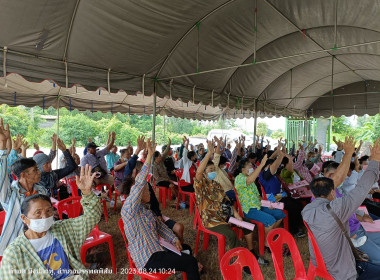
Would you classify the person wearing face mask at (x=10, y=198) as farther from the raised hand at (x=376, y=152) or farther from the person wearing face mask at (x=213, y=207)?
the raised hand at (x=376, y=152)

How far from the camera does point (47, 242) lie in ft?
5.48

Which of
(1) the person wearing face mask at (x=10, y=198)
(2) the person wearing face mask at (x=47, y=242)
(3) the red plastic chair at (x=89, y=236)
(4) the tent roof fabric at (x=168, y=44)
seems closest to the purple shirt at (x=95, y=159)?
(4) the tent roof fabric at (x=168, y=44)

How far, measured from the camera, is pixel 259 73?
7727 mm

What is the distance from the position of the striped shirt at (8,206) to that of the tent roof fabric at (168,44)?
6.44 feet

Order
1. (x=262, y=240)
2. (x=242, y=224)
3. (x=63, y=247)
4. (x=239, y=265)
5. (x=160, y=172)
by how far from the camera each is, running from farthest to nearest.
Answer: (x=160, y=172) < (x=262, y=240) < (x=242, y=224) < (x=63, y=247) < (x=239, y=265)

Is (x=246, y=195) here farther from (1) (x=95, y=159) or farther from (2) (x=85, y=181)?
(1) (x=95, y=159)

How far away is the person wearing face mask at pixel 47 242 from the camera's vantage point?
1515 mm

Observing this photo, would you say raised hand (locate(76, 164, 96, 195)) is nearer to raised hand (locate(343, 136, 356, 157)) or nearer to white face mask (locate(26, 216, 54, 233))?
white face mask (locate(26, 216, 54, 233))

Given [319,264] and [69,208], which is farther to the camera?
[69,208]

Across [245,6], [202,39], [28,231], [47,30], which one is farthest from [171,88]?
[28,231]

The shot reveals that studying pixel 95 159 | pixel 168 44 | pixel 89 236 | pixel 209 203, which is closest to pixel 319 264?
pixel 209 203

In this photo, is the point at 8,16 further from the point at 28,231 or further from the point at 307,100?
the point at 307,100

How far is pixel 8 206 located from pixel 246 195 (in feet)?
8.96

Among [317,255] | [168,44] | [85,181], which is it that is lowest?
[317,255]
